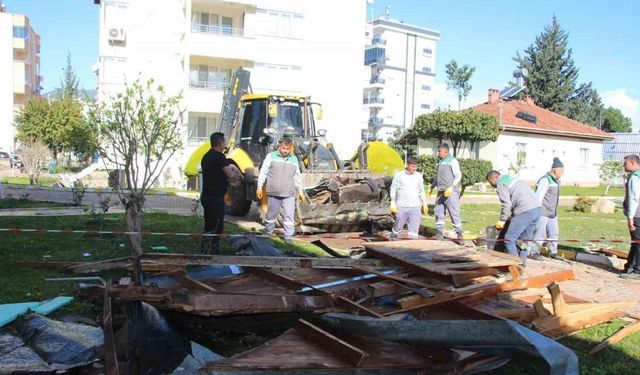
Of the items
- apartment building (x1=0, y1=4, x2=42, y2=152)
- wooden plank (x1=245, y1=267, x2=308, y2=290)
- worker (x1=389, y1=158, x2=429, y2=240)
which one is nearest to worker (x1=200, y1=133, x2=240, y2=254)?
wooden plank (x1=245, y1=267, x2=308, y2=290)

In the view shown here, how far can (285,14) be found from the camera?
31.2 m

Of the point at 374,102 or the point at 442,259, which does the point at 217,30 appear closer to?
the point at 442,259

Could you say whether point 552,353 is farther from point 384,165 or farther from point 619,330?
point 384,165

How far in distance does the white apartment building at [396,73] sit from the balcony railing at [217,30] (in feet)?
142

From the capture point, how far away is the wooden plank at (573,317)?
5055mm

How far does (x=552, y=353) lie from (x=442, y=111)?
948 inches

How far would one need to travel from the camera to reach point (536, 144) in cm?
3550

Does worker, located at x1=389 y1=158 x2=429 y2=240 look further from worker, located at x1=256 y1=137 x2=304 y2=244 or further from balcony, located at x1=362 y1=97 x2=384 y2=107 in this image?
balcony, located at x1=362 y1=97 x2=384 y2=107

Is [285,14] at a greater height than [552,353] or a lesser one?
greater

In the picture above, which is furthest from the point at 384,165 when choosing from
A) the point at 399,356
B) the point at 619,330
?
the point at 399,356

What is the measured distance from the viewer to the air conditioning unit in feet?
100

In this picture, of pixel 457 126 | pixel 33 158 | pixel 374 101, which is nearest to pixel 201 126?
pixel 33 158

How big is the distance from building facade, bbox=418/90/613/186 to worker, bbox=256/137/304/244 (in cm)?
2240

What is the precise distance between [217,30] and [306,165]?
2119cm
